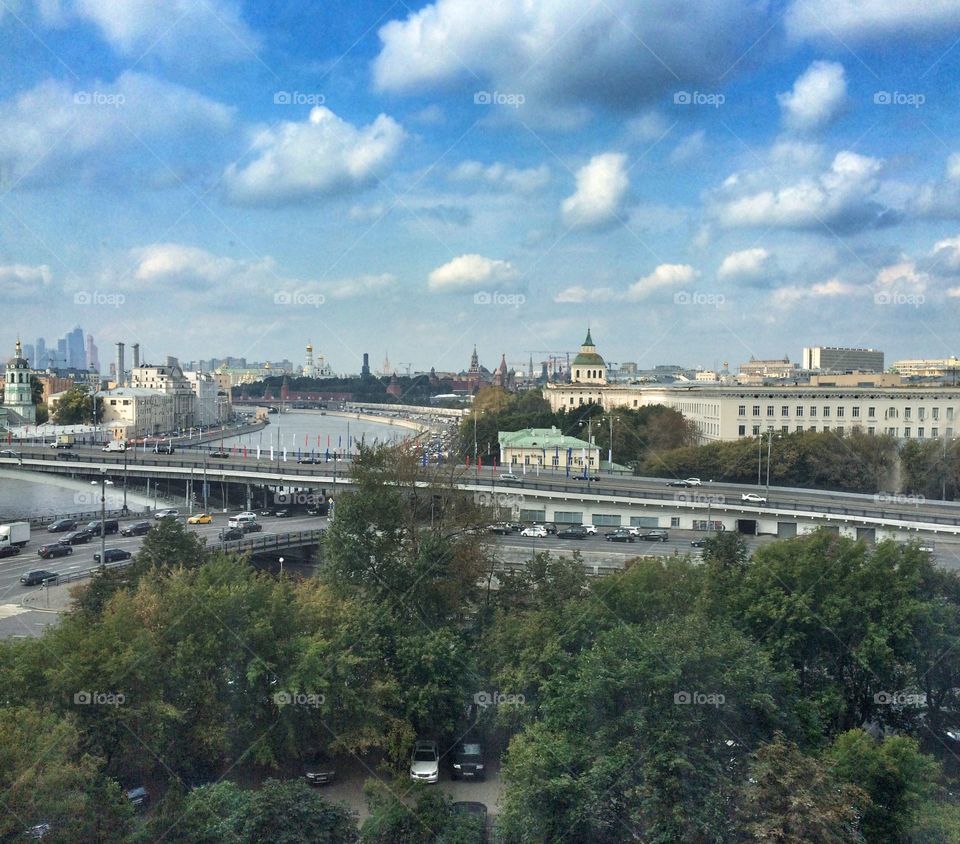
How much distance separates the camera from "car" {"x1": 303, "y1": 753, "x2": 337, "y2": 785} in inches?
258

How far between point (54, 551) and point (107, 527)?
2429mm

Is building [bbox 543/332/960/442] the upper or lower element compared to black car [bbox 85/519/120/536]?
Answer: upper

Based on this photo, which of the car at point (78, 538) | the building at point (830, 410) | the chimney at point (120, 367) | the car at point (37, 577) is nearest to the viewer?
the car at point (37, 577)

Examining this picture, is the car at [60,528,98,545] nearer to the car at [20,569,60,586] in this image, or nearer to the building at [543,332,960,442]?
the car at [20,569,60,586]

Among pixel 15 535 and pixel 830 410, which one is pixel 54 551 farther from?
pixel 830 410

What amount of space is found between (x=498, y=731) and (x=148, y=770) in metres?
2.78

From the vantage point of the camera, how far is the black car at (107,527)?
48.8 feet

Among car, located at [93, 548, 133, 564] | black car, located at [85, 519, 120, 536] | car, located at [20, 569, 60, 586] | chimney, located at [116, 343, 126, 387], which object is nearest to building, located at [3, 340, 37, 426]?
chimney, located at [116, 343, 126, 387]

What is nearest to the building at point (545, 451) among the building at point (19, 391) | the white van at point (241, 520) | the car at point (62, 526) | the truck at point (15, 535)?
the white van at point (241, 520)

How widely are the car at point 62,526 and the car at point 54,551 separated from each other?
2647 mm

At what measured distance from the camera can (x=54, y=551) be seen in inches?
502

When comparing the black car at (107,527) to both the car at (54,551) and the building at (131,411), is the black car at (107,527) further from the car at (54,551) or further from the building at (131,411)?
the building at (131,411)

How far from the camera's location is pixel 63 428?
33.8 metres

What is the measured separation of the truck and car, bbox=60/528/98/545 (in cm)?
56
